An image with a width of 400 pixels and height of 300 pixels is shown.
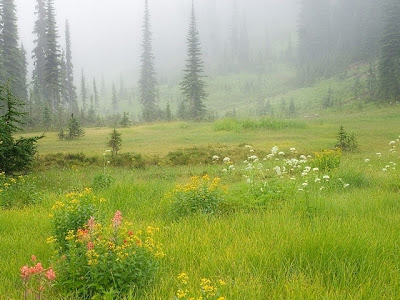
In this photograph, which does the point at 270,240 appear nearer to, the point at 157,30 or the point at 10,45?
the point at 10,45

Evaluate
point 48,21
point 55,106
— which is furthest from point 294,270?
point 48,21

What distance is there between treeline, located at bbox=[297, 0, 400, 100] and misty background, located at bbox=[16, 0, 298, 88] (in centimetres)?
1787

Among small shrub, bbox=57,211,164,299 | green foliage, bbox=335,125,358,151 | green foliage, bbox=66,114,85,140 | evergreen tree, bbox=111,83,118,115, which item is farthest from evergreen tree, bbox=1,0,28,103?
small shrub, bbox=57,211,164,299

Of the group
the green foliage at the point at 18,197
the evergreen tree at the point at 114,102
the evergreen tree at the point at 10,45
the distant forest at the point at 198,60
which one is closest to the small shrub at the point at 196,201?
the green foliage at the point at 18,197

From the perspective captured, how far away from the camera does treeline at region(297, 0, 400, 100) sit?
42.3 metres

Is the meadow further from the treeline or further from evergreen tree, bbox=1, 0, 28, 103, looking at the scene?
evergreen tree, bbox=1, 0, 28, 103

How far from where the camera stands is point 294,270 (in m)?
3.65

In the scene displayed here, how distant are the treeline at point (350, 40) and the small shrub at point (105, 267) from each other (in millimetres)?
43812

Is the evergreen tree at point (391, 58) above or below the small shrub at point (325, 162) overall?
above

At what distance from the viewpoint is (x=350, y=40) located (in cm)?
7612

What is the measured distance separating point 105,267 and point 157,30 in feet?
463

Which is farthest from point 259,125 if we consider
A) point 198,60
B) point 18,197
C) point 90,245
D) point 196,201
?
point 198,60

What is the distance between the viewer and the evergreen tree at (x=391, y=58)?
4075cm

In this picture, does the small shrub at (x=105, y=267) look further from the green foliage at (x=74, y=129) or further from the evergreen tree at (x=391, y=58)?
the evergreen tree at (x=391, y=58)
